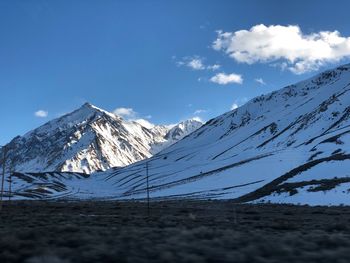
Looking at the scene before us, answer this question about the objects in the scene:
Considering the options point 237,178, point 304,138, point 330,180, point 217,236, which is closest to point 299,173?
point 330,180

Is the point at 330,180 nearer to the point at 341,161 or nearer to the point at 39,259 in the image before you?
the point at 341,161

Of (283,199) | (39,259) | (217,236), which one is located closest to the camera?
(39,259)

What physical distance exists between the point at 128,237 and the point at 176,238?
182cm

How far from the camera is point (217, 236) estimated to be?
16.8 meters

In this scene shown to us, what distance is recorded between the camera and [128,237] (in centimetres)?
1634

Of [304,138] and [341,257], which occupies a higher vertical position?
[304,138]

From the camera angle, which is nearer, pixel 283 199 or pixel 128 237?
pixel 128 237

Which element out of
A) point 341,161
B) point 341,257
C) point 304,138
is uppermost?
point 304,138

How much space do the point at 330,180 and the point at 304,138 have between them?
123m

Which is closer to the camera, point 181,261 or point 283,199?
point 181,261

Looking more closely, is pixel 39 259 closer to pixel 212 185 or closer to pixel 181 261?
pixel 181 261

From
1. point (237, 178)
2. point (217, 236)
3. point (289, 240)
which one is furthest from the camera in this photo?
point (237, 178)

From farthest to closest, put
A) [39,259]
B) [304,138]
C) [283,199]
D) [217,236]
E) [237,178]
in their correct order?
[304,138]
[237,178]
[283,199]
[217,236]
[39,259]

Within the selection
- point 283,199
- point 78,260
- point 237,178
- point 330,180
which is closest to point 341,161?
point 330,180
